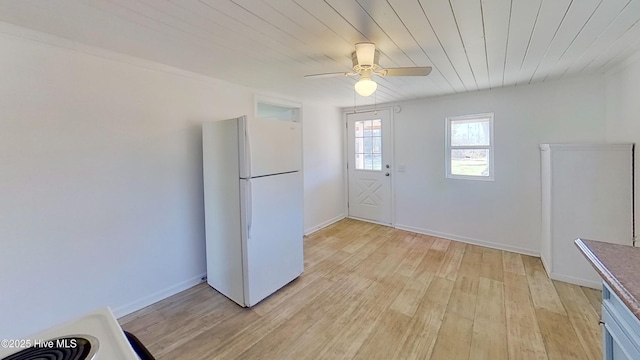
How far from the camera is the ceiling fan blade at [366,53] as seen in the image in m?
1.98

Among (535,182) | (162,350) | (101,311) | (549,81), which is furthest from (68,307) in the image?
(549,81)

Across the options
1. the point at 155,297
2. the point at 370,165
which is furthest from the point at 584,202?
the point at 155,297

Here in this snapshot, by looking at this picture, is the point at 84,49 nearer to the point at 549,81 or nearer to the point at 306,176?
the point at 306,176

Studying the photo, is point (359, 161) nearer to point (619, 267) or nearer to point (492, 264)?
point (492, 264)

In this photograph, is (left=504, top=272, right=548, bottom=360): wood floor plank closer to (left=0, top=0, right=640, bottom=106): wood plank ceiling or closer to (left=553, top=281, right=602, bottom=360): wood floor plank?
(left=553, top=281, right=602, bottom=360): wood floor plank

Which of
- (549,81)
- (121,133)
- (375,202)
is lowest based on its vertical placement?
(375,202)

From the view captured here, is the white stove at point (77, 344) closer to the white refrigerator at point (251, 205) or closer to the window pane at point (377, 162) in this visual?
the white refrigerator at point (251, 205)

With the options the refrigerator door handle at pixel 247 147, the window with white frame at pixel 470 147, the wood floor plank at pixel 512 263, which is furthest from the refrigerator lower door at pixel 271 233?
the window with white frame at pixel 470 147

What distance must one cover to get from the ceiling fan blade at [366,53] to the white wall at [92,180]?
1.74 m

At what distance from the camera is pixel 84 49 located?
204 cm

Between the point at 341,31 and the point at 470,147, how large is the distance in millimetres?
3005

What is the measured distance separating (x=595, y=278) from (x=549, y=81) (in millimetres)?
2266

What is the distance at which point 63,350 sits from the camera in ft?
2.25

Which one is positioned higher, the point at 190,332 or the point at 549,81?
the point at 549,81
